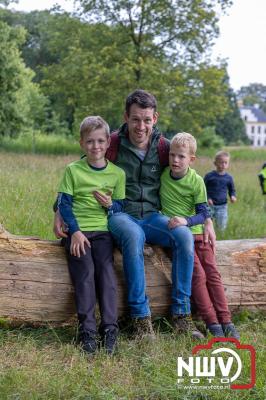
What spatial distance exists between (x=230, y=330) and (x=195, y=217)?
38.2 inches

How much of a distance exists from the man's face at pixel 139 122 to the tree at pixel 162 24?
13200 mm

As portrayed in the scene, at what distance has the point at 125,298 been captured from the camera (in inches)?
168

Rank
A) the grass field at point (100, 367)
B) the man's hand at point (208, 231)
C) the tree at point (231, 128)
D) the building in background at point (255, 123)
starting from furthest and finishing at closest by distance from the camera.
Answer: the building in background at point (255, 123) → the tree at point (231, 128) → the man's hand at point (208, 231) → the grass field at point (100, 367)

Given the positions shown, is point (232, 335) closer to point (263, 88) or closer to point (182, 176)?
point (182, 176)

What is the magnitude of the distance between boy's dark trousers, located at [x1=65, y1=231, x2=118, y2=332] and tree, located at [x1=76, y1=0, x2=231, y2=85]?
13.7 metres

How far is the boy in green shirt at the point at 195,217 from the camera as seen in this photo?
424 centimetres

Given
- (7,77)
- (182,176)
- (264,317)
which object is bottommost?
(264,317)

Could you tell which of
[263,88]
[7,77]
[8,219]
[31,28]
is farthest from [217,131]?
[263,88]

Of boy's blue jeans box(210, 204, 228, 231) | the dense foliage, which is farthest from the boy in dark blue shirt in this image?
the dense foliage

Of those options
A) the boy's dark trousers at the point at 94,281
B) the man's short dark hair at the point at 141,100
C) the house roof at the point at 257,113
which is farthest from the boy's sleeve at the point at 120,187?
the house roof at the point at 257,113

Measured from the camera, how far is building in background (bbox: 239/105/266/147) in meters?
112

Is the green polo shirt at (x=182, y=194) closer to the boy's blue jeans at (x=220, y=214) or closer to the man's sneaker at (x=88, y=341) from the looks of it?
the man's sneaker at (x=88, y=341)

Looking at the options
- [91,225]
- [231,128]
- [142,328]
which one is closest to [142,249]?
[91,225]

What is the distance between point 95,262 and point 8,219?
2.20 m
